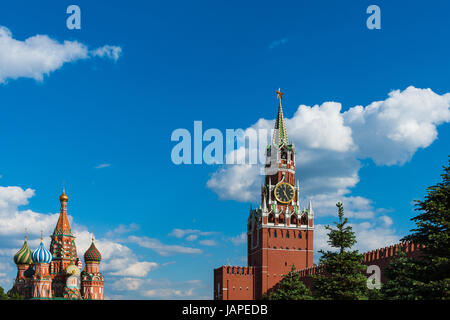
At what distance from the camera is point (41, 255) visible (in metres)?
98.7

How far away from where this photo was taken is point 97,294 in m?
101

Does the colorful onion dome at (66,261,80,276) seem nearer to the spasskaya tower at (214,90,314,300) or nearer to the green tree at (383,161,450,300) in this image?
the spasskaya tower at (214,90,314,300)

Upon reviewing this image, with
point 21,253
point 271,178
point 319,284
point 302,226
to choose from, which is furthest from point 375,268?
point 21,253

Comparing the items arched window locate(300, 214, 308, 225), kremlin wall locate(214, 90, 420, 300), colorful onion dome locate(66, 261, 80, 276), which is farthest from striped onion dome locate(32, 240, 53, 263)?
arched window locate(300, 214, 308, 225)

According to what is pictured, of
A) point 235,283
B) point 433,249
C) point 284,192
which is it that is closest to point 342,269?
point 433,249

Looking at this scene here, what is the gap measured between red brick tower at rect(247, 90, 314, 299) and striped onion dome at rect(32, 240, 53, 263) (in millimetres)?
33986

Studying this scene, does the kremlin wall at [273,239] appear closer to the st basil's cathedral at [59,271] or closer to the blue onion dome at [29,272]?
the st basil's cathedral at [59,271]

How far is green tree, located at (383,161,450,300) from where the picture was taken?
26.6 m

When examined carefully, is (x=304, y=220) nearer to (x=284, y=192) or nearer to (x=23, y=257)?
(x=284, y=192)

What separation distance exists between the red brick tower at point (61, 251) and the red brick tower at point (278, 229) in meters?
32.4

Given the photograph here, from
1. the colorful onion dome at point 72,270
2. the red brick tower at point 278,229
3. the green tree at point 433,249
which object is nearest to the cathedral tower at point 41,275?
the colorful onion dome at point 72,270

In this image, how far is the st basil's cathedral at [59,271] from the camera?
9738 cm
